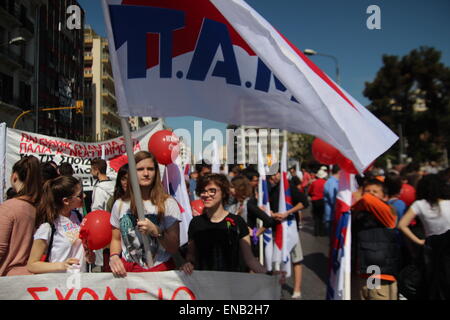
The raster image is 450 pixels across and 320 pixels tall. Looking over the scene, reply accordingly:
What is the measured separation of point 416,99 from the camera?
115 feet

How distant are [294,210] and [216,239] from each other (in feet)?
8.97

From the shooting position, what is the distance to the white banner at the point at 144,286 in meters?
2.31

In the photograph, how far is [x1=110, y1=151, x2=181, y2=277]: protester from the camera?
2482 millimetres

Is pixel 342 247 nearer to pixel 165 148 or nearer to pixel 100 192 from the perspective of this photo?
pixel 165 148

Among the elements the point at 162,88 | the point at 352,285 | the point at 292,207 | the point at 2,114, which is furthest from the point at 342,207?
the point at 2,114

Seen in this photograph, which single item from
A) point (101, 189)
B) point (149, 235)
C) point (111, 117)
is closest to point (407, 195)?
point (101, 189)

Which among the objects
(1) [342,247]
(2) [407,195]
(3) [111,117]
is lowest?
(1) [342,247]

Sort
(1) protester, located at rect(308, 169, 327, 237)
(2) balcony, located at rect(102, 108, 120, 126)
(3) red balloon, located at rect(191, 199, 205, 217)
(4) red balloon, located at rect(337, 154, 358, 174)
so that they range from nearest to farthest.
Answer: (4) red balloon, located at rect(337, 154, 358, 174), (3) red balloon, located at rect(191, 199, 205, 217), (2) balcony, located at rect(102, 108, 120, 126), (1) protester, located at rect(308, 169, 327, 237)

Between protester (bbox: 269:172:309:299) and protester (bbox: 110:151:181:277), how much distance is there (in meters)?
2.96

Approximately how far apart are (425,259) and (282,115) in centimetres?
111

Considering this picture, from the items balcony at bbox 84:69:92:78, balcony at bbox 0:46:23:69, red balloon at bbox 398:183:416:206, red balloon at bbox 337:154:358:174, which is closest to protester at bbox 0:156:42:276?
red balloon at bbox 337:154:358:174

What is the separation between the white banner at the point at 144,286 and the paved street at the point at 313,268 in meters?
3.02

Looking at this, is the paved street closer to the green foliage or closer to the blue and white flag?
the blue and white flag

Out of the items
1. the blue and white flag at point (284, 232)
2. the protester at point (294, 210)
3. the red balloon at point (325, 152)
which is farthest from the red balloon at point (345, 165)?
the protester at point (294, 210)
